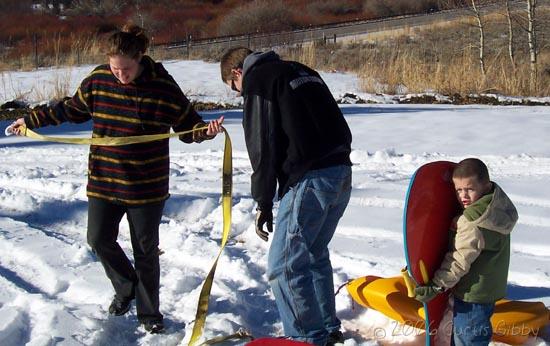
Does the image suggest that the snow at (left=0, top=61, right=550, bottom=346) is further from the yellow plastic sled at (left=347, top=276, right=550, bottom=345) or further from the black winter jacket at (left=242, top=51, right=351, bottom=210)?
the black winter jacket at (left=242, top=51, right=351, bottom=210)

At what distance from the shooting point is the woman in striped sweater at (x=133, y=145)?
11.3 feet

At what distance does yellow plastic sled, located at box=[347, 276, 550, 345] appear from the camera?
3.46 meters

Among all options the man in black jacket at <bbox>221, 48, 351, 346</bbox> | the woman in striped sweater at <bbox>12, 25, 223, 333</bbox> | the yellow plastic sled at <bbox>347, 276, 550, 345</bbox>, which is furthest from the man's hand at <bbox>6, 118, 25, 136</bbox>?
the yellow plastic sled at <bbox>347, 276, 550, 345</bbox>

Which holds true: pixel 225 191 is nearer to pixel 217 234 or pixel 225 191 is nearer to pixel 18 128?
pixel 18 128

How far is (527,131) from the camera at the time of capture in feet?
27.5

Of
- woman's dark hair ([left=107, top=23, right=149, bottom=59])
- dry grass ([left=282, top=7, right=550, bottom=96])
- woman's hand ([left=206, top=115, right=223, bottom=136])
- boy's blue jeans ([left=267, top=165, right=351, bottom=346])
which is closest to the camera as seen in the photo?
boy's blue jeans ([left=267, top=165, right=351, bottom=346])

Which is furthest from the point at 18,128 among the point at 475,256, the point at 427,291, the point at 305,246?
the point at 475,256

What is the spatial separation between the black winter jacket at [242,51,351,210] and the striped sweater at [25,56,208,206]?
1.89 feet

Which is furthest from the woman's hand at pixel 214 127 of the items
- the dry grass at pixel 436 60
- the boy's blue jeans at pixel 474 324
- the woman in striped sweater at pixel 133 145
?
the dry grass at pixel 436 60

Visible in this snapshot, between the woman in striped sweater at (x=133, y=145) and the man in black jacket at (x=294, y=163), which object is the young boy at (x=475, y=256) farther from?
Answer: the woman in striped sweater at (x=133, y=145)

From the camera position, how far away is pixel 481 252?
10.2 feet

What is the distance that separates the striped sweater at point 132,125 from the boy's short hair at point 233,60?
401mm

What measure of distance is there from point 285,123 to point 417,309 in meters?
1.28

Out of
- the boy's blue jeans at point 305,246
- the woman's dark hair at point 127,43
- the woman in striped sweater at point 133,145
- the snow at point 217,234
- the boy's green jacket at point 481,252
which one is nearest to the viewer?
the boy's green jacket at point 481,252
